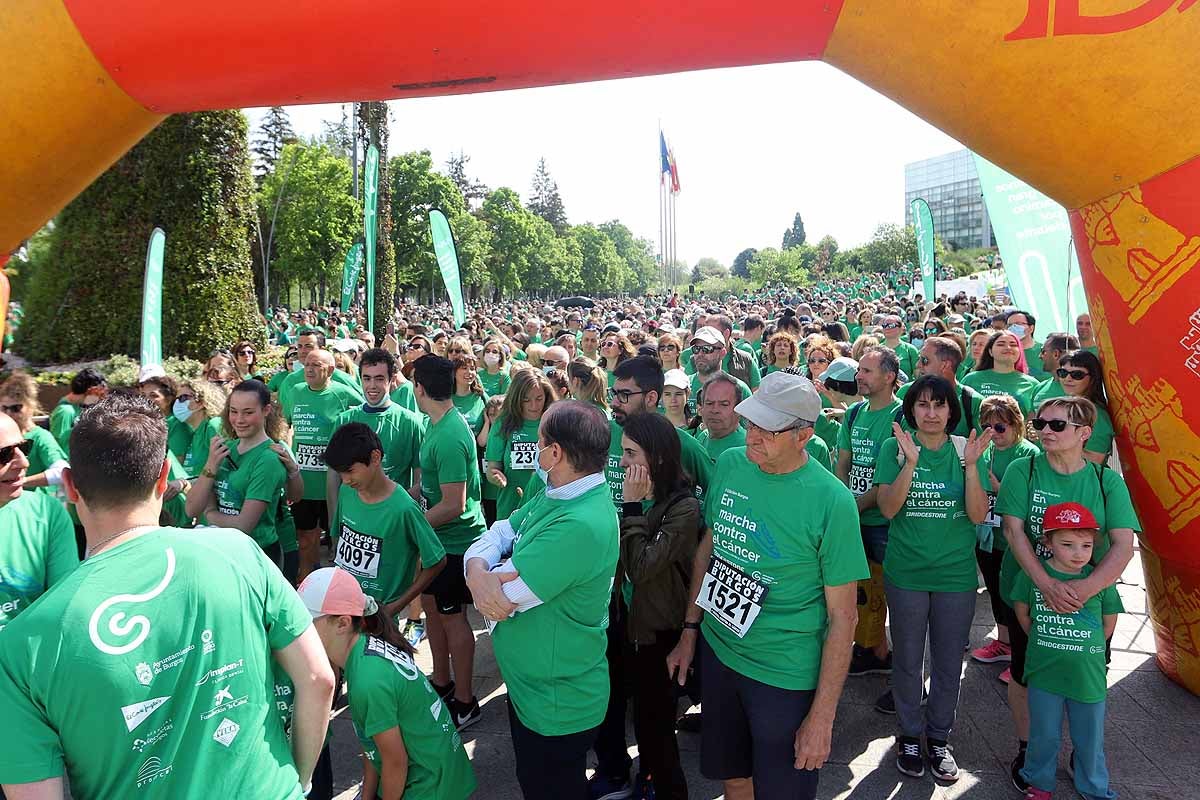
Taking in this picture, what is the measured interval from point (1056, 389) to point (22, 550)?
600cm

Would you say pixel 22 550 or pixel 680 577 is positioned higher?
pixel 22 550

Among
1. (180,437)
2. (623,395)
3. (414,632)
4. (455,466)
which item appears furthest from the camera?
(414,632)

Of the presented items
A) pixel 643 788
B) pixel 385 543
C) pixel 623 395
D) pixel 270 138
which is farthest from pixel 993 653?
pixel 270 138

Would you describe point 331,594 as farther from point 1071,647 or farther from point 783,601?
point 1071,647

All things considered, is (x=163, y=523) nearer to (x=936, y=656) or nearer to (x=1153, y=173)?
(x=936, y=656)

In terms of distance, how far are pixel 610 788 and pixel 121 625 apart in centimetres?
266

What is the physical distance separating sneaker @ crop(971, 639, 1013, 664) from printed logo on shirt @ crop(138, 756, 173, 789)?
15.6 feet

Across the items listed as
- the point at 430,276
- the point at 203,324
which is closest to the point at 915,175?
the point at 430,276

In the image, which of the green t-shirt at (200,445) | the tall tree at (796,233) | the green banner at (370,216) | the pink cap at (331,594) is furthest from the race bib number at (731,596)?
the tall tree at (796,233)

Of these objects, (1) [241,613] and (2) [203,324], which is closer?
(1) [241,613]

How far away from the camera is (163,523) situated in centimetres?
371

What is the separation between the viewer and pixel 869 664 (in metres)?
4.82

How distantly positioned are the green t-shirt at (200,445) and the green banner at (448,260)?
8.16 m

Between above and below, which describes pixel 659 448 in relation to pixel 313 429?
above
